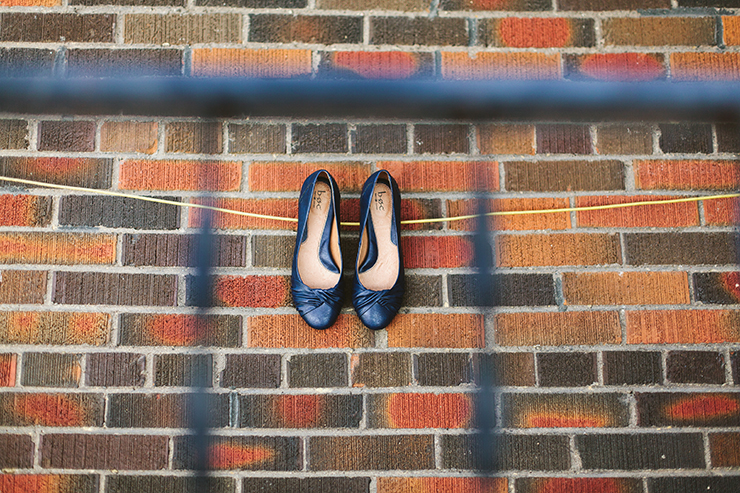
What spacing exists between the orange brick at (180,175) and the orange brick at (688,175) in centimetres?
108

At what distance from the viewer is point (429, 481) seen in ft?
3.52

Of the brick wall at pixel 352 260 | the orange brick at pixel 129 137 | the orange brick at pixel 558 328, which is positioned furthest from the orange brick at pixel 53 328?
the orange brick at pixel 558 328

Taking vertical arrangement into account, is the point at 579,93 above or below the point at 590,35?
below

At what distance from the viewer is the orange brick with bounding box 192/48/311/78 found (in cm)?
113

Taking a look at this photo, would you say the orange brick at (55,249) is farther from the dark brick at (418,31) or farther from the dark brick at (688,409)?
the dark brick at (688,409)

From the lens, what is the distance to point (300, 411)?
1.08m

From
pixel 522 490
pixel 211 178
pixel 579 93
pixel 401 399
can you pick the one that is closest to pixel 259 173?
pixel 211 178

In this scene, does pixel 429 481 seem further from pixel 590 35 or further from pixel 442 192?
pixel 590 35

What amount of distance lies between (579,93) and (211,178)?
0.98 meters

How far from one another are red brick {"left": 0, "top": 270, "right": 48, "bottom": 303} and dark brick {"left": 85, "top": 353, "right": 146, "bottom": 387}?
0.21 meters

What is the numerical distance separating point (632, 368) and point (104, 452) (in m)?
1.33

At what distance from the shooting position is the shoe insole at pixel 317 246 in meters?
1.11

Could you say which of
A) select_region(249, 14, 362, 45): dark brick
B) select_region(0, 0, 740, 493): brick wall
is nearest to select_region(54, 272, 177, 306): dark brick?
select_region(0, 0, 740, 493): brick wall

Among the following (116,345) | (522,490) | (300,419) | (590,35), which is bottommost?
(522,490)
